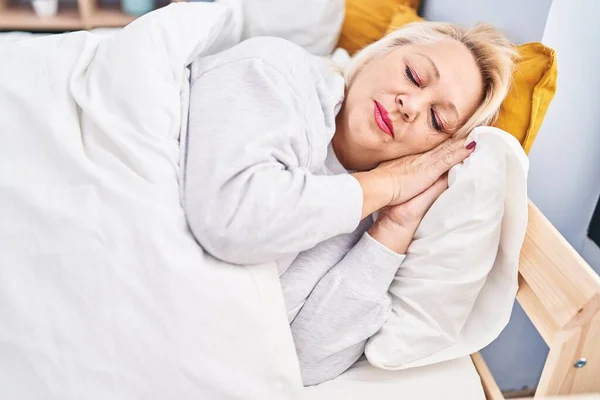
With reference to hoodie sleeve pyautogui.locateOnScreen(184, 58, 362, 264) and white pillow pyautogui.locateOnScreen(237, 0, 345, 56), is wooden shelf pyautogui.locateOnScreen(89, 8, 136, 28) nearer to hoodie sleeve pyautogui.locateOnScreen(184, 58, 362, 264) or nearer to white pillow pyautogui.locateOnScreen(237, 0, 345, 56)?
white pillow pyautogui.locateOnScreen(237, 0, 345, 56)

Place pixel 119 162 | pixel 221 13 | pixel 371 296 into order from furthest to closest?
pixel 221 13 < pixel 371 296 < pixel 119 162

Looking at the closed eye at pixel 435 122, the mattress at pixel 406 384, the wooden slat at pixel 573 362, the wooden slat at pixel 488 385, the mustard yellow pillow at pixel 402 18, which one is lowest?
the wooden slat at pixel 488 385

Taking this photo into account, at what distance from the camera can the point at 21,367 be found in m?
0.71

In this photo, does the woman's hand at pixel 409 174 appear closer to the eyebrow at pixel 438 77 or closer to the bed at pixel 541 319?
the eyebrow at pixel 438 77

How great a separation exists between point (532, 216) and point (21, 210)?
2.38ft

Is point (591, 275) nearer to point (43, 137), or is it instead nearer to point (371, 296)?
point (371, 296)

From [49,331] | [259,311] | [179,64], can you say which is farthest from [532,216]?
[49,331]

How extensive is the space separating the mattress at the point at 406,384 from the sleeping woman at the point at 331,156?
30 millimetres

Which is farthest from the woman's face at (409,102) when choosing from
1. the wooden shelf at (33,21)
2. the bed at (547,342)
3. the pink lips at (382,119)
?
the wooden shelf at (33,21)

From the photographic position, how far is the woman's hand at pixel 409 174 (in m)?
0.92

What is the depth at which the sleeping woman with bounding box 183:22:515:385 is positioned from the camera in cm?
79

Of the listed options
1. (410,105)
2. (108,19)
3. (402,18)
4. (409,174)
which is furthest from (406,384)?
(108,19)

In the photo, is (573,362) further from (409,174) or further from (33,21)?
(33,21)

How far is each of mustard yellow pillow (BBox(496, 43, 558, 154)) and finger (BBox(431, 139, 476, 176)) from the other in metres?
0.08
